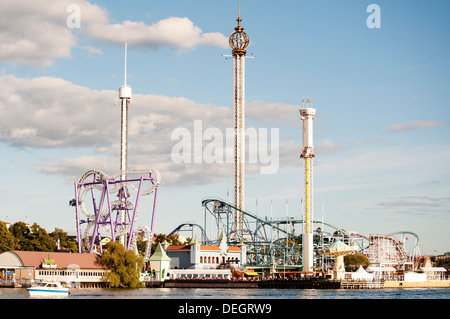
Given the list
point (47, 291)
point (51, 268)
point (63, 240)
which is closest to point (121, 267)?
point (51, 268)

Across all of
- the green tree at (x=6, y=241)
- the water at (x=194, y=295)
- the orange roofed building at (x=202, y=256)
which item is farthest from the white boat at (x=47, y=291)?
the orange roofed building at (x=202, y=256)

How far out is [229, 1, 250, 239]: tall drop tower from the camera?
16962cm

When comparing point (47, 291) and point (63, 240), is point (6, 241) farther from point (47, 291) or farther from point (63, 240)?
point (47, 291)

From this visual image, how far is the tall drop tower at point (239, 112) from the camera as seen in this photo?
170 metres

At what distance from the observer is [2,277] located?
381ft

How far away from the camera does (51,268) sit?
378 ft

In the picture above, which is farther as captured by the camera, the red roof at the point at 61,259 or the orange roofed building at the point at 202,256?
the orange roofed building at the point at 202,256

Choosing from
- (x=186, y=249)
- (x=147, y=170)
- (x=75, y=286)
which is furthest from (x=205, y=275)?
(x=75, y=286)

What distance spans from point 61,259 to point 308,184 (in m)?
54.5

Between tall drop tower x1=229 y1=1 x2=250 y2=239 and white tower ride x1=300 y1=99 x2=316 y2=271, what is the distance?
74.7 feet

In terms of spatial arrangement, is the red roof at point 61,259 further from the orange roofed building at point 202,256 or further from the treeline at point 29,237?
the orange roofed building at point 202,256

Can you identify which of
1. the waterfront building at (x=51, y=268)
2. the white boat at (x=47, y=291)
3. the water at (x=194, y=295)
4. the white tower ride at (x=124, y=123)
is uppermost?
the white tower ride at (x=124, y=123)
